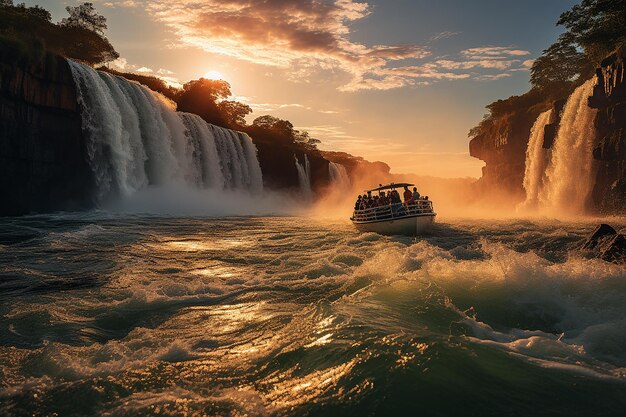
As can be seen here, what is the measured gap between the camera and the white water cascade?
97.2 feet

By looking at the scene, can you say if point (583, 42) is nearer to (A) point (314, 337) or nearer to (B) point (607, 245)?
(B) point (607, 245)

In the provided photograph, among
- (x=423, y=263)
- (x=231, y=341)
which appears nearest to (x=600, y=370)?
(x=231, y=341)

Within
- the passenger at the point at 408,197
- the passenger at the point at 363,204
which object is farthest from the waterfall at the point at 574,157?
the passenger at the point at 363,204

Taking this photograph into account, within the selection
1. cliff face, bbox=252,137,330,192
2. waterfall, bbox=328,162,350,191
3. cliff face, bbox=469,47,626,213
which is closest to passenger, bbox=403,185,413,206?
cliff face, bbox=469,47,626,213

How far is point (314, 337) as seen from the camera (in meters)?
5.76

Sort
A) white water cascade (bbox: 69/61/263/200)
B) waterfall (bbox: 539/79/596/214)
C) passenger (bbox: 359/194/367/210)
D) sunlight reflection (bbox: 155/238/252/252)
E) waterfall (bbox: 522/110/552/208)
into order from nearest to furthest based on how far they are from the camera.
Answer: sunlight reflection (bbox: 155/238/252/252), passenger (bbox: 359/194/367/210), white water cascade (bbox: 69/61/263/200), waterfall (bbox: 539/79/596/214), waterfall (bbox: 522/110/552/208)

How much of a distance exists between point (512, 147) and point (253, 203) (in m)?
41.0

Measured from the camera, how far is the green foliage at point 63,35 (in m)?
36.6

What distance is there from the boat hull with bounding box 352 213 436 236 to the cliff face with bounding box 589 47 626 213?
68.3ft

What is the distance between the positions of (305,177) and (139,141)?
32864 millimetres

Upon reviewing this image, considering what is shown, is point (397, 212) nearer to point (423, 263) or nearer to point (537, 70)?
point (423, 263)

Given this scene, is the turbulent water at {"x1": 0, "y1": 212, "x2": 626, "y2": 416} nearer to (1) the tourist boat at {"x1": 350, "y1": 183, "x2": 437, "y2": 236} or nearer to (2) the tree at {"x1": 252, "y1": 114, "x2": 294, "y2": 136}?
(1) the tourist boat at {"x1": 350, "y1": 183, "x2": 437, "y2": 236}

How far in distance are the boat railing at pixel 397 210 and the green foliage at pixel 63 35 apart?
111 ft

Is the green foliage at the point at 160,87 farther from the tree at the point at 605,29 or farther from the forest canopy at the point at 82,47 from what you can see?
the tree at the point at 605,29
